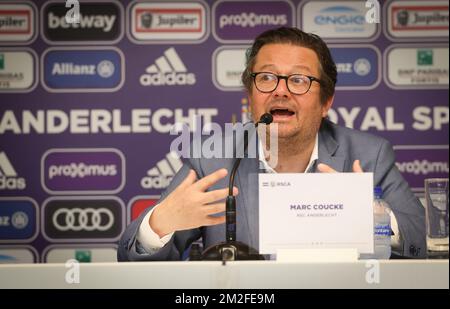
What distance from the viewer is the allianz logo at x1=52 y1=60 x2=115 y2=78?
3176 mm

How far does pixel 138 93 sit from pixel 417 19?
1.61m

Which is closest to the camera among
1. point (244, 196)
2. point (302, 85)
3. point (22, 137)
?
point (244, 196)

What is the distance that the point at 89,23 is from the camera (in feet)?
10.4

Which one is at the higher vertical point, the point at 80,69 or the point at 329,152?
the point at 80,69

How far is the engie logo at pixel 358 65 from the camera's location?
318 cm

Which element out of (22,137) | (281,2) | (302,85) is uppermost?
(281,2)

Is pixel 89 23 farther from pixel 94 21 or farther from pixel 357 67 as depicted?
pixel 357 67

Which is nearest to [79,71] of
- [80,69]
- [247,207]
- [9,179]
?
[80,69]

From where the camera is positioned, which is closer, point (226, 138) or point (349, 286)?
point (349, 286)

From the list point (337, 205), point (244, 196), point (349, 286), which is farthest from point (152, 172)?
point (349, 286)

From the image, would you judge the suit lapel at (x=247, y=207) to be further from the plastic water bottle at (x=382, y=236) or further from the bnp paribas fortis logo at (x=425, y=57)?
the bnp paribas fortis logo at (x=425, y=57)

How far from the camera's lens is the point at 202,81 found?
10.4ft

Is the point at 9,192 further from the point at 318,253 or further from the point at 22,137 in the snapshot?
the point at 318,253
